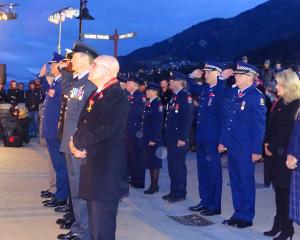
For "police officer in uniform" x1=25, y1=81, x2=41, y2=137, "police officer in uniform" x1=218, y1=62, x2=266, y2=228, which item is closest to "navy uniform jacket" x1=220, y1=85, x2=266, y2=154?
"police officer in uniform" x1=218, y1=62, x2=266, y2=228

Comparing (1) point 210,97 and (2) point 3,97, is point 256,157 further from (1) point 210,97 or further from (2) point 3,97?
(2) point 3,97

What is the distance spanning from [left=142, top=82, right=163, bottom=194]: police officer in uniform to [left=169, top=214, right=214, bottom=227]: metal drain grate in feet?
5.24

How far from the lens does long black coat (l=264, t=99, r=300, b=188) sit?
233 inches

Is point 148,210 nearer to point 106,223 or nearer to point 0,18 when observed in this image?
point 106,223

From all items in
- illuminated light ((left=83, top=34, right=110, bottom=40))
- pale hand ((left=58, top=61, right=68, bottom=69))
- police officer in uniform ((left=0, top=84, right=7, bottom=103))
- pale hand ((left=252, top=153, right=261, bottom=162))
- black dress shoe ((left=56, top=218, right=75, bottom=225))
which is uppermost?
illuminated light ((left=83, top=34, right=110, bottom=40))

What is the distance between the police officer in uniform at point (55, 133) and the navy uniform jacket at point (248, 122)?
87.2 inches

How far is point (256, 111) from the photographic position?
6375 mm

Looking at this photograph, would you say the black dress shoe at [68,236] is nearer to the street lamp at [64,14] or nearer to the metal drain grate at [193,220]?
the metal drain grate at [193,220]

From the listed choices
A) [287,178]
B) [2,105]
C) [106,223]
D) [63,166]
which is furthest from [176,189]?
[2,105]

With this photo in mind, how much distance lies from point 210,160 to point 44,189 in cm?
275

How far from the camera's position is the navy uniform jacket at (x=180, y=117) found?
787 centimetres

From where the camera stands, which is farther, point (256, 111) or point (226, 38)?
point (226, 38)

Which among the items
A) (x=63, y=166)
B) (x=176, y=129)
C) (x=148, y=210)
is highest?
(x=176, y=129)

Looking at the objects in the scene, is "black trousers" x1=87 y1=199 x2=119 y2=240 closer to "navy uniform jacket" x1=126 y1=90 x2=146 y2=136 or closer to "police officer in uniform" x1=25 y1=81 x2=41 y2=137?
"navy uniform jacket" x1=126 y1=90 x2=146 y2=136
